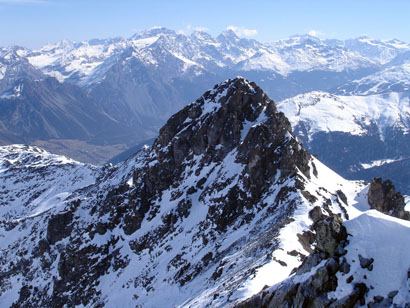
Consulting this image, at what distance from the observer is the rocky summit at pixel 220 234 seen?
33844 mm

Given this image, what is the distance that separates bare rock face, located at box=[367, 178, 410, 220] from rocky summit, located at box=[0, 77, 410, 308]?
1496 millimetres

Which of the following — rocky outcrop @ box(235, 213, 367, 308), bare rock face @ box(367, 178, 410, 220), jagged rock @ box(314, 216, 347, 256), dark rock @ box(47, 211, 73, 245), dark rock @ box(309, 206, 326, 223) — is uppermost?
jagged rock @ box(314, 216, 347, 256)

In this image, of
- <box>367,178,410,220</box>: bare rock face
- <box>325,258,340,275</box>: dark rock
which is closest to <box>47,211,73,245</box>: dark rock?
<box>367,178,410,220</box>: bare rock face

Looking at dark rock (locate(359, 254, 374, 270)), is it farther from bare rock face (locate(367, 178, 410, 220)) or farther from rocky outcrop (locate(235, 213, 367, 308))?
bare rock face (locate(367, 178, 410, 220))

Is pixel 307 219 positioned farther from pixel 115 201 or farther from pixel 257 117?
pixel 115 201

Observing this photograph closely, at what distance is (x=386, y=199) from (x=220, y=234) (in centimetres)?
3950

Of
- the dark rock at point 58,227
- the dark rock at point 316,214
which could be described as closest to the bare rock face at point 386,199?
the dark rock at point 316,214

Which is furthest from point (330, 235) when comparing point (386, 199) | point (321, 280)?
point (386, 199)

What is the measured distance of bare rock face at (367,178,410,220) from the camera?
87.8m

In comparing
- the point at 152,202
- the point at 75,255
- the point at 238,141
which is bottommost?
the point at 75,255

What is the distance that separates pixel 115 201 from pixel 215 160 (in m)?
39.8

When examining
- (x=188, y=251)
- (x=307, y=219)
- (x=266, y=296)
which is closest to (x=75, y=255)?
(x=188, y=251)

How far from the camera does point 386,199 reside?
290 ft

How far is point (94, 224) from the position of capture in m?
124
